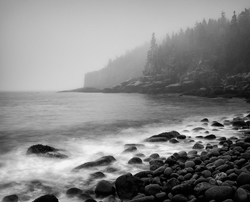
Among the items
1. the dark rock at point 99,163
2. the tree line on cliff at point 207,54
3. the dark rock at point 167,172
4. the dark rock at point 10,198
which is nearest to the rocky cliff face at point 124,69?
the tree line on cliff at point 207,54

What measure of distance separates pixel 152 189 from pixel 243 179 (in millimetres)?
2418

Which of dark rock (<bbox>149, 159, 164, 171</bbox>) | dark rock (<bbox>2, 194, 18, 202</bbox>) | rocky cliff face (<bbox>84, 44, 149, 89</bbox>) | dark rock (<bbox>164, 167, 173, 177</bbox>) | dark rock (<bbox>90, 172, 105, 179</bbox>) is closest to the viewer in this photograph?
dark rock (<bbox>2, 194, 18, 202</bbox>)

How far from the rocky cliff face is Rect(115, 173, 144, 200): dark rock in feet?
447

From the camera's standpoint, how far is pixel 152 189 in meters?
5.13

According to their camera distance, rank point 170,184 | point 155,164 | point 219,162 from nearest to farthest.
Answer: point 170,184, point 219,162, point 155,164

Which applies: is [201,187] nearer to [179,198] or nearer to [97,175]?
[179,198]

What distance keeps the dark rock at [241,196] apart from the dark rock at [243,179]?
536 millimetres

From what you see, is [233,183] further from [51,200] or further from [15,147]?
[15,147]

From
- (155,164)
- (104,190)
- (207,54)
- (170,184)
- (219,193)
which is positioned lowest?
(104,190)

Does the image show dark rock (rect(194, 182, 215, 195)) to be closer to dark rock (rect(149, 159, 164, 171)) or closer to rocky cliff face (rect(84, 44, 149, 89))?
dark rock (rect(149, 159, 164, 171))

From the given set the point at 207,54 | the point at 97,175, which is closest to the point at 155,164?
A: the point at 97,175

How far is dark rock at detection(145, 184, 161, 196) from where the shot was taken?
16.6 feet

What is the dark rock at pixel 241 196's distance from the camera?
4.24 metres

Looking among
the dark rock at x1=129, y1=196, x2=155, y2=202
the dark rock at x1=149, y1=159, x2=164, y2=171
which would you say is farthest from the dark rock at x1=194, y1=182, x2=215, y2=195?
the dark rock at x1=149, y1=159, x2=164, y2=171
